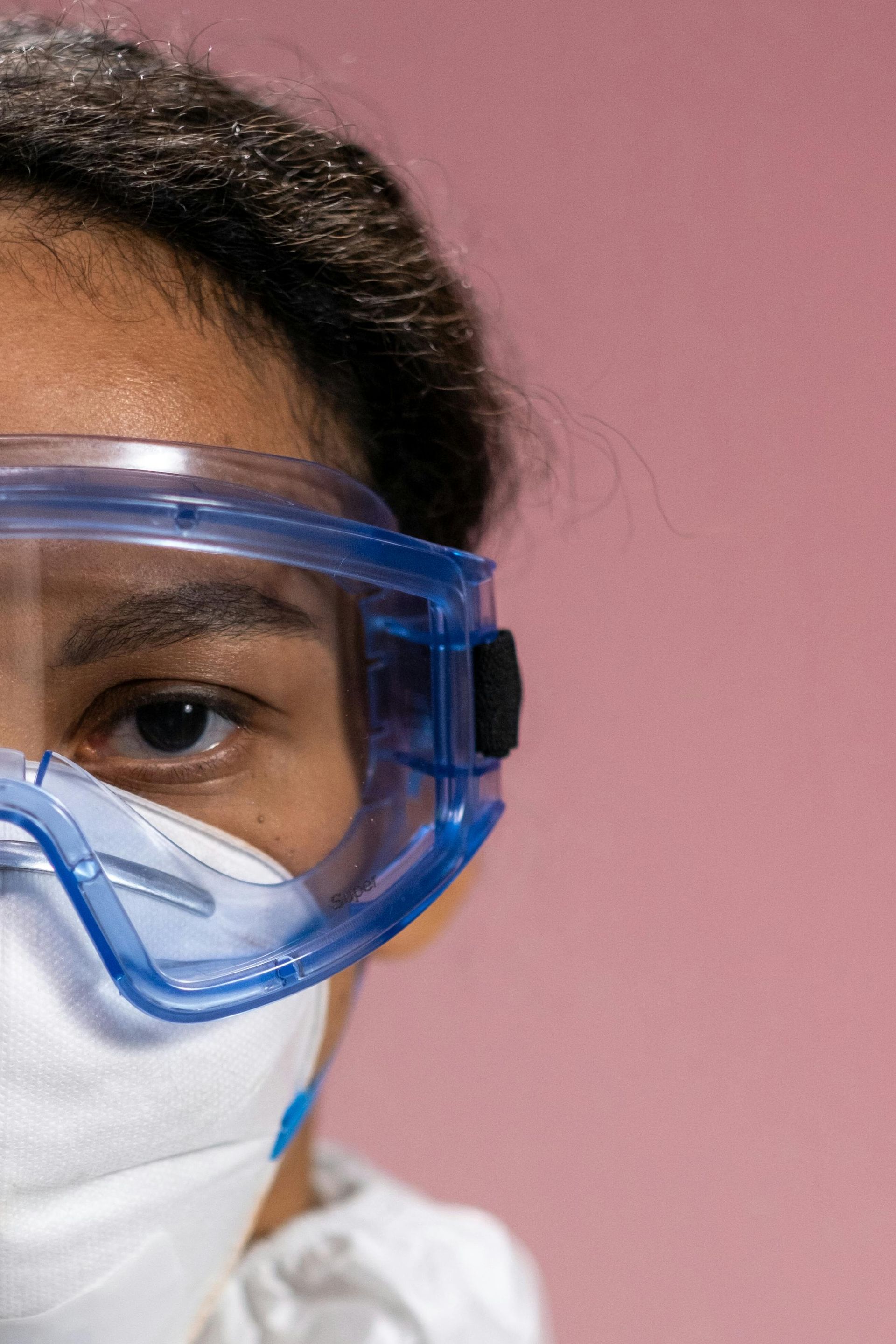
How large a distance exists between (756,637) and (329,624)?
2.34 ft

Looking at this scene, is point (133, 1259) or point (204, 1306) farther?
point (204, 1306)

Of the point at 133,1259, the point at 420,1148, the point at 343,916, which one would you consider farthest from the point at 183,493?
the point at 420,1148

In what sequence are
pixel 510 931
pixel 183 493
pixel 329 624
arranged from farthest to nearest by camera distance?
pixel 510 931
pixel 329 624
pixel 183 493

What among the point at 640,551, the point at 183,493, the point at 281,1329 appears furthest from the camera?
the point at 640,551

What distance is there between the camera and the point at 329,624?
0.99 meters

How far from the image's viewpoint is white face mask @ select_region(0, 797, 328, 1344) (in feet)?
2.68

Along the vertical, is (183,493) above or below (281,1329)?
above

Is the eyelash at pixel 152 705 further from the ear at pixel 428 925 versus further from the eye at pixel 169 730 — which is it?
the ear at pixel 428 925

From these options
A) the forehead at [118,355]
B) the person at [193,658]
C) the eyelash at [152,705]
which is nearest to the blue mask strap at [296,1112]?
the person at [193,658]

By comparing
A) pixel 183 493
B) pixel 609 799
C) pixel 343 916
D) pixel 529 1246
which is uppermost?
pixel 183 493

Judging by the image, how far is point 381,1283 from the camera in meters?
1.26

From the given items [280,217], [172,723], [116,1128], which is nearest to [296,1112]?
[116,1128]

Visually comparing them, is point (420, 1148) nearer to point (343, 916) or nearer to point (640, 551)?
point (640, 551)

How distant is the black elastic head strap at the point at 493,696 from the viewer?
3.45ft
